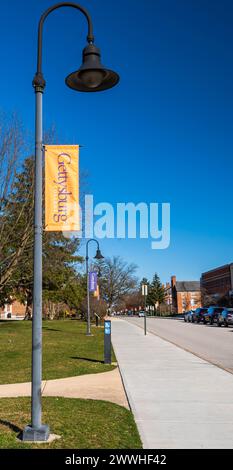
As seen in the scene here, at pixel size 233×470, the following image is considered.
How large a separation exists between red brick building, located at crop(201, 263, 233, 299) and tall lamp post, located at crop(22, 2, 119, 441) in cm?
8070

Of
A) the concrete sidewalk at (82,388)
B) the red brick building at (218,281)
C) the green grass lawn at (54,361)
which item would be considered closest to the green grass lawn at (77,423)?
the concrete sidewalk at (82,388)

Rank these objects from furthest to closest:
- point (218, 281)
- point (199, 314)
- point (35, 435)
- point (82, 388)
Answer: point (218, 281)
point (199, 314)
point (82, 388)
point (35, 435)

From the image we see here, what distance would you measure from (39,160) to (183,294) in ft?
438

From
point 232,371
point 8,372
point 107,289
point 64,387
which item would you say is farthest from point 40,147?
point 107,289

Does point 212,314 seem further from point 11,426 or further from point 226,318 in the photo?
point 11,426

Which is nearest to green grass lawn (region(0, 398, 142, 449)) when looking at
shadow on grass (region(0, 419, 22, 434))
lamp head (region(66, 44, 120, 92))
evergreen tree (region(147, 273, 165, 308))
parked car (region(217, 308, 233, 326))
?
shadow on grass (region(0, 419, 22, 434))

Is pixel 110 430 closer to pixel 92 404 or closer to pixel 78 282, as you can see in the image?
pixel 92 404

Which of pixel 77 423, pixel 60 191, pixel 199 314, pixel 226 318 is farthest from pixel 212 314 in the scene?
pixel 60 191

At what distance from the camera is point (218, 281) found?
9862 cm

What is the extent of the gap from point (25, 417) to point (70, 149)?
3.93 metres

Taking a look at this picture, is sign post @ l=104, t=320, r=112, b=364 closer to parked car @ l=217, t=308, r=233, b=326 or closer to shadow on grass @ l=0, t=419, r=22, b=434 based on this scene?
shadow on grass @ l=0, t=419, r=22, b=434

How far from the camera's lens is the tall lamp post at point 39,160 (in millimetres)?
5797

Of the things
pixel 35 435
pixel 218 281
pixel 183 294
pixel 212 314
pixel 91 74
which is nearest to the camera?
pixel 35 435

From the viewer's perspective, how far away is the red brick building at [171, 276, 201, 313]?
13338 centimetres
